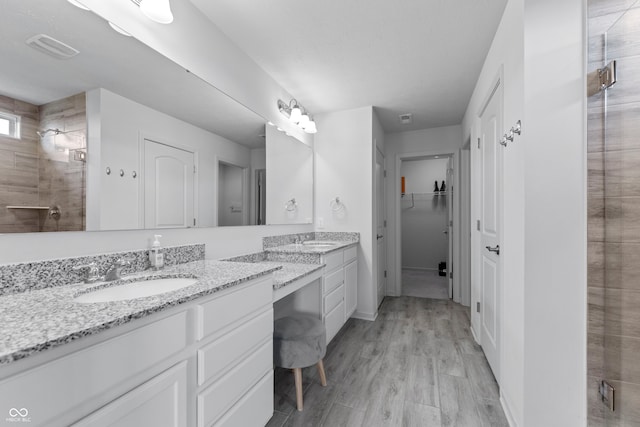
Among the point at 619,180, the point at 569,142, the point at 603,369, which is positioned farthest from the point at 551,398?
the point at 569,142

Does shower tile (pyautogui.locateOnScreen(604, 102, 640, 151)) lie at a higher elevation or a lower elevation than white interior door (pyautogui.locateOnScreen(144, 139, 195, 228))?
higher

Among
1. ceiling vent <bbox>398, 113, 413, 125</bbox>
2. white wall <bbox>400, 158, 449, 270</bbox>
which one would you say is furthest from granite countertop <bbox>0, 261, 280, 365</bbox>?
white wall <bbox>400, 158, 449, 270</bbox>

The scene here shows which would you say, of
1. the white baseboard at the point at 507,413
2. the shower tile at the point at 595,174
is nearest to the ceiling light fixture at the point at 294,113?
the shower tile at the point at 595,174

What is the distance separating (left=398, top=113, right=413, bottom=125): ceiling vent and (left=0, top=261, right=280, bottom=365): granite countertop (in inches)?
115

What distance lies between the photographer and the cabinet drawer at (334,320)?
222cm

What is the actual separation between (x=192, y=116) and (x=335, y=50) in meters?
1.15

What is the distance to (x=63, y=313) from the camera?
749 mm

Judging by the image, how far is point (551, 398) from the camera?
4.29ft

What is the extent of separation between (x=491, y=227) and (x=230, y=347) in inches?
76.5

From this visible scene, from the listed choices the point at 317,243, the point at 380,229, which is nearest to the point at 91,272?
the point at 317,243

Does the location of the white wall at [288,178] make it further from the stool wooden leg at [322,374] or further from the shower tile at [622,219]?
the shower tile at [622,219]

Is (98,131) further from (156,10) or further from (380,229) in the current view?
(380,229)

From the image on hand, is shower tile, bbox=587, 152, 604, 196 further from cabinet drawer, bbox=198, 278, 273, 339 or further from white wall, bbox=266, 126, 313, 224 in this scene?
white wall, bbox=266, 126, 313, 224

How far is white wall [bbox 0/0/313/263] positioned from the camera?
3.51ft
